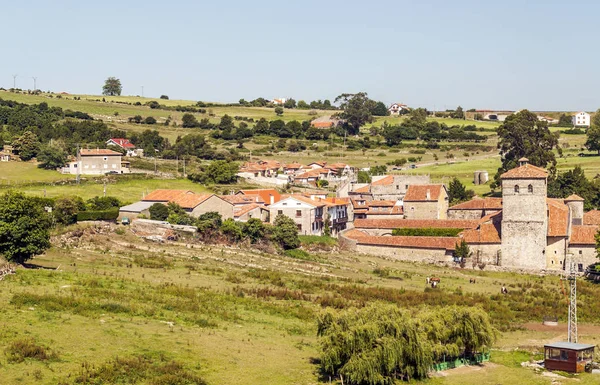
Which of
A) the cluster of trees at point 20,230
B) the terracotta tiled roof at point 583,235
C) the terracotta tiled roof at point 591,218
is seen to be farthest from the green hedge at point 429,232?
the cluster of trees at point 20,230

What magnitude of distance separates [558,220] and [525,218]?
349 cm

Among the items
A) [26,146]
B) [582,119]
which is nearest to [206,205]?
[26,146]

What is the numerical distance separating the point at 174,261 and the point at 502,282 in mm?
25087

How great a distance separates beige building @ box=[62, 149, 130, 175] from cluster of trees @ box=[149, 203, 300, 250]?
35754 millimetres

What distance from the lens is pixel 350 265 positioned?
70500 mm

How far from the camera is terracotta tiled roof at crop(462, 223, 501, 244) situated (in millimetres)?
74875

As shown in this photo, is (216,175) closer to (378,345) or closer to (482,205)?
(482,205)

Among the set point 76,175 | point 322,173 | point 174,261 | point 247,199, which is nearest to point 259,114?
point 322,173

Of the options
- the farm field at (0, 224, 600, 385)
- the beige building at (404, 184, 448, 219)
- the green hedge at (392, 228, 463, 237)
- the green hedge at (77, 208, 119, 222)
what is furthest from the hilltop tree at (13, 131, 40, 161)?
the green hedge at (392, 228, 463, 237)

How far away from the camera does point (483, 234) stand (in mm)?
75500

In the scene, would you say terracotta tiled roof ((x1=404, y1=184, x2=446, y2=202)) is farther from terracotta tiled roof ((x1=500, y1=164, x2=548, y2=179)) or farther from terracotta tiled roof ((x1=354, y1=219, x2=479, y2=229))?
terracotta tiled roof ((x1=500, y1=164, x2=548, y2=179))

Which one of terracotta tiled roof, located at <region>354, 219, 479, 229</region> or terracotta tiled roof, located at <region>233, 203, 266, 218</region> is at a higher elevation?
terracotta tiled roof, located at <region>233, 203, 266, 218</region>

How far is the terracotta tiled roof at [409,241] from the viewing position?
75562mm

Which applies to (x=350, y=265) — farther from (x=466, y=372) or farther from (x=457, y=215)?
(x=466, y=372)
